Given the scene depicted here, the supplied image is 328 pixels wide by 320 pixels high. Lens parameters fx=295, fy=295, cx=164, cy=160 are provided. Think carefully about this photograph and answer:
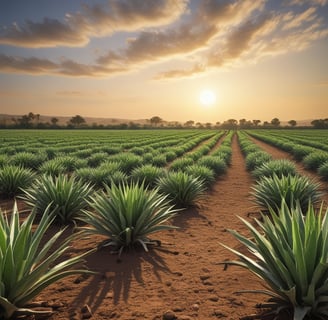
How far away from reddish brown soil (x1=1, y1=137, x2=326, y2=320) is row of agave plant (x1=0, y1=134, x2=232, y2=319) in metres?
0.24

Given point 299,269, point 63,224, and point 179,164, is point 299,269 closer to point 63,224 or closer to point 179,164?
point 63,224

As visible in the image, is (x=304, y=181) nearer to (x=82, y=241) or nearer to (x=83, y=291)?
(x=82, y=241)

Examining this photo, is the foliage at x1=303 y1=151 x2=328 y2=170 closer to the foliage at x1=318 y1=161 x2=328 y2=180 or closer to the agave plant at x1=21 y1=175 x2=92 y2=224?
the foliage at x1=318 y1=161 x2=328 y2=180

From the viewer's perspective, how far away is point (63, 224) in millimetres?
6062

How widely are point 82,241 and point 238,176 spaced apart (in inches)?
372

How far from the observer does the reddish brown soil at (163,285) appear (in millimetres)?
3148

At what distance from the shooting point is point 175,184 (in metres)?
7.72

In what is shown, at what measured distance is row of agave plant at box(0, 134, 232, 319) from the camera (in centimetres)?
280

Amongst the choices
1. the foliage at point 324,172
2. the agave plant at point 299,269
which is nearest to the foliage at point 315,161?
the foliage at point 324,172

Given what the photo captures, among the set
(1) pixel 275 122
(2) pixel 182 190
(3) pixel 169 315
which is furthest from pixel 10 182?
(1) pixel 275 122

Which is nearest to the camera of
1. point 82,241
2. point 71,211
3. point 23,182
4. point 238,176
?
point 82,241

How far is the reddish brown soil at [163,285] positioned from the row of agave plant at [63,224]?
0.79 ft

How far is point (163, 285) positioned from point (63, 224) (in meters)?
3.13

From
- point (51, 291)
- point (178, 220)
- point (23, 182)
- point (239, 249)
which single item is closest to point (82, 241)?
point (51, 291)
